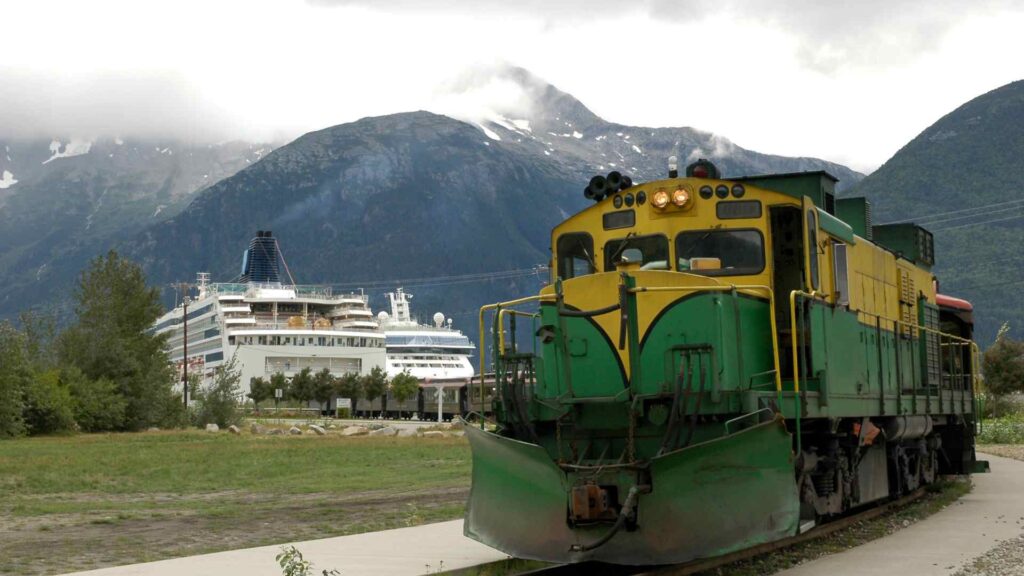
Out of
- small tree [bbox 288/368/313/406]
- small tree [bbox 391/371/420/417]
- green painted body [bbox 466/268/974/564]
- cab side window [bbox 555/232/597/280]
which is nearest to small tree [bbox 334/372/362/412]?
small tree [bbox 288/368/313/406]

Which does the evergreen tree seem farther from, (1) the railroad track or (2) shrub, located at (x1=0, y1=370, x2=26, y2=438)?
(1) the railroad track

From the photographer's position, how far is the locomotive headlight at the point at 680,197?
1185 cm

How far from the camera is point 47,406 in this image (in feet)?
168

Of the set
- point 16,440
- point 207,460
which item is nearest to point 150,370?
point 16,440

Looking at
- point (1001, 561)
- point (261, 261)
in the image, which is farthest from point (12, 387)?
point (261, 261)

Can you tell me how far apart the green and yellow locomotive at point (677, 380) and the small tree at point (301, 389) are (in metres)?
98.3

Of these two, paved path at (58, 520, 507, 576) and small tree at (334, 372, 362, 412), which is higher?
small tree at (334, 372, 362, 412)

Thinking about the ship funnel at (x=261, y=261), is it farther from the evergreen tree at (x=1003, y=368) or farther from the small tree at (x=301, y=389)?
the evergreen tree at (x=1003, y=368)

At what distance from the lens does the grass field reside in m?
14.8

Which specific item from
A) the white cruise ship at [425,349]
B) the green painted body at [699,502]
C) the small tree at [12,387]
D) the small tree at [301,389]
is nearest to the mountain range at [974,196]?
the white cruise ship at [425,349]

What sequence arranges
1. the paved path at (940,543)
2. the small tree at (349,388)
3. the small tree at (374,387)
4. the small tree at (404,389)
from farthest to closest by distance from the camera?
the small tree at (349,388)
the small tree at (374,387)
the small tree at (404,389)
the paved path at (940,543)

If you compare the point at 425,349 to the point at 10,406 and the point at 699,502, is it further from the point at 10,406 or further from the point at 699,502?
the point at 699,502

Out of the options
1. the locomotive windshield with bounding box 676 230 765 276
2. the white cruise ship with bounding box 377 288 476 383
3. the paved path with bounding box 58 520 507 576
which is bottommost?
the paved path with bounding box 58 520 507 576

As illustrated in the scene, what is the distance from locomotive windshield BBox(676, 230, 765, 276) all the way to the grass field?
6.54 meters
